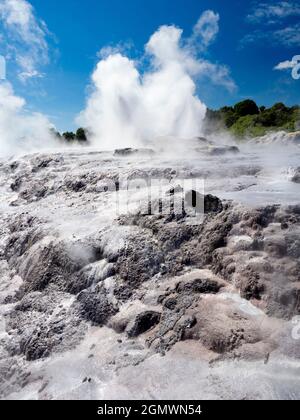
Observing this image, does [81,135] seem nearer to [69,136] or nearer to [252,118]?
[69,136]

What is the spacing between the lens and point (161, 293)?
809 centimetres

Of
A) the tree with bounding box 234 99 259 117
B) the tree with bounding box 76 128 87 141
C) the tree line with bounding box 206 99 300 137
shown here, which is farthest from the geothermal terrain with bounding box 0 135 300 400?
the tree with bounding box 234 99 259 117

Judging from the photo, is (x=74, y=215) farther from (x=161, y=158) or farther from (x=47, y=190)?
(x=161, y=158)

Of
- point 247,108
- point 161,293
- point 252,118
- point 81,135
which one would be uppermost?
point 247,108

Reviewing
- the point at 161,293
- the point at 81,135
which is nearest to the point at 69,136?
the point at 81,135

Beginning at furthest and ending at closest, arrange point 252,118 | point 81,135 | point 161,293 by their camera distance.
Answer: point 252,118
point 81,135
point 161,293

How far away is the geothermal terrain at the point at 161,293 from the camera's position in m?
6.20

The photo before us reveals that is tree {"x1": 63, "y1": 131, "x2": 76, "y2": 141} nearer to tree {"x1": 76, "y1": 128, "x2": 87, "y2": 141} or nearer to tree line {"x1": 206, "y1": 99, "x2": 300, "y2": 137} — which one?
tree {"x1": 76, "y1": 128, "x2": 87, "y2": 141}

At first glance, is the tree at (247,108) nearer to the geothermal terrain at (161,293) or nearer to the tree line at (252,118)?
the tree line at (252,118)

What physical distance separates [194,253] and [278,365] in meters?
3.28

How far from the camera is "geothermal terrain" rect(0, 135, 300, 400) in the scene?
20.3 ft
